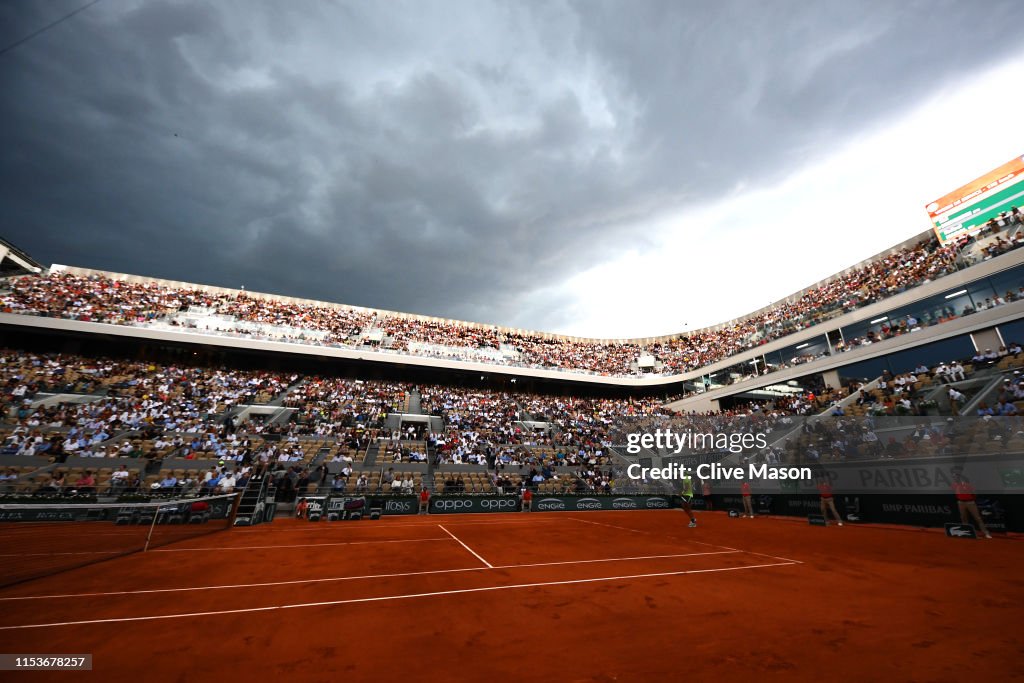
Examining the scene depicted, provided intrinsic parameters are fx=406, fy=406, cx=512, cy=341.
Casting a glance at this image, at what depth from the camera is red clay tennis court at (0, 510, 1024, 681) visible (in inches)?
148

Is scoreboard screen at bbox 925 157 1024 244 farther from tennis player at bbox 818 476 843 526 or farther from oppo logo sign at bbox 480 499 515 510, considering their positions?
oppo logo sign at bbox 480 499 515 510

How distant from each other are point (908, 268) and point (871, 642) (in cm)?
3217

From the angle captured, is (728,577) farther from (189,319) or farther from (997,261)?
(189,319)

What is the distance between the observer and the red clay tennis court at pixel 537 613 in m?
3.77

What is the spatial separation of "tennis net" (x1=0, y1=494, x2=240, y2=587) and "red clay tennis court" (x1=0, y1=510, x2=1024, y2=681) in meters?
0.77

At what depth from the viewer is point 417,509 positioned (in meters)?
20.0

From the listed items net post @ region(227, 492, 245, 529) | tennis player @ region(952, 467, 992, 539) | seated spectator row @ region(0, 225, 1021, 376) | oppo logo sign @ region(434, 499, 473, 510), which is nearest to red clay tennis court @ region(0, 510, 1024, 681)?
tennis player @ region(952, 467, 992, 539)

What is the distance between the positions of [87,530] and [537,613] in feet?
53.5

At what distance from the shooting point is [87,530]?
13141 millimetres

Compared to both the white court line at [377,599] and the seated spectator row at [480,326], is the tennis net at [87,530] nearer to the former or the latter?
the white court line at [377,599]

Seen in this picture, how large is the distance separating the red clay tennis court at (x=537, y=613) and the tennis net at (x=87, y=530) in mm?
765

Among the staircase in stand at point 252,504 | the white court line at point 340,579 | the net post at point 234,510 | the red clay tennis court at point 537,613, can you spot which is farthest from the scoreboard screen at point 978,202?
the net post at point 234,510

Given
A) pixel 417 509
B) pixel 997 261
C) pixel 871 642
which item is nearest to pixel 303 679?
pixel 871 642

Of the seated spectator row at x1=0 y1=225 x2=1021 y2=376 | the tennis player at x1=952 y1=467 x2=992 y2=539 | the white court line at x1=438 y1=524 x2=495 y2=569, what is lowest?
the white court line at x1=438 y1=524 x2=495 y2=569
